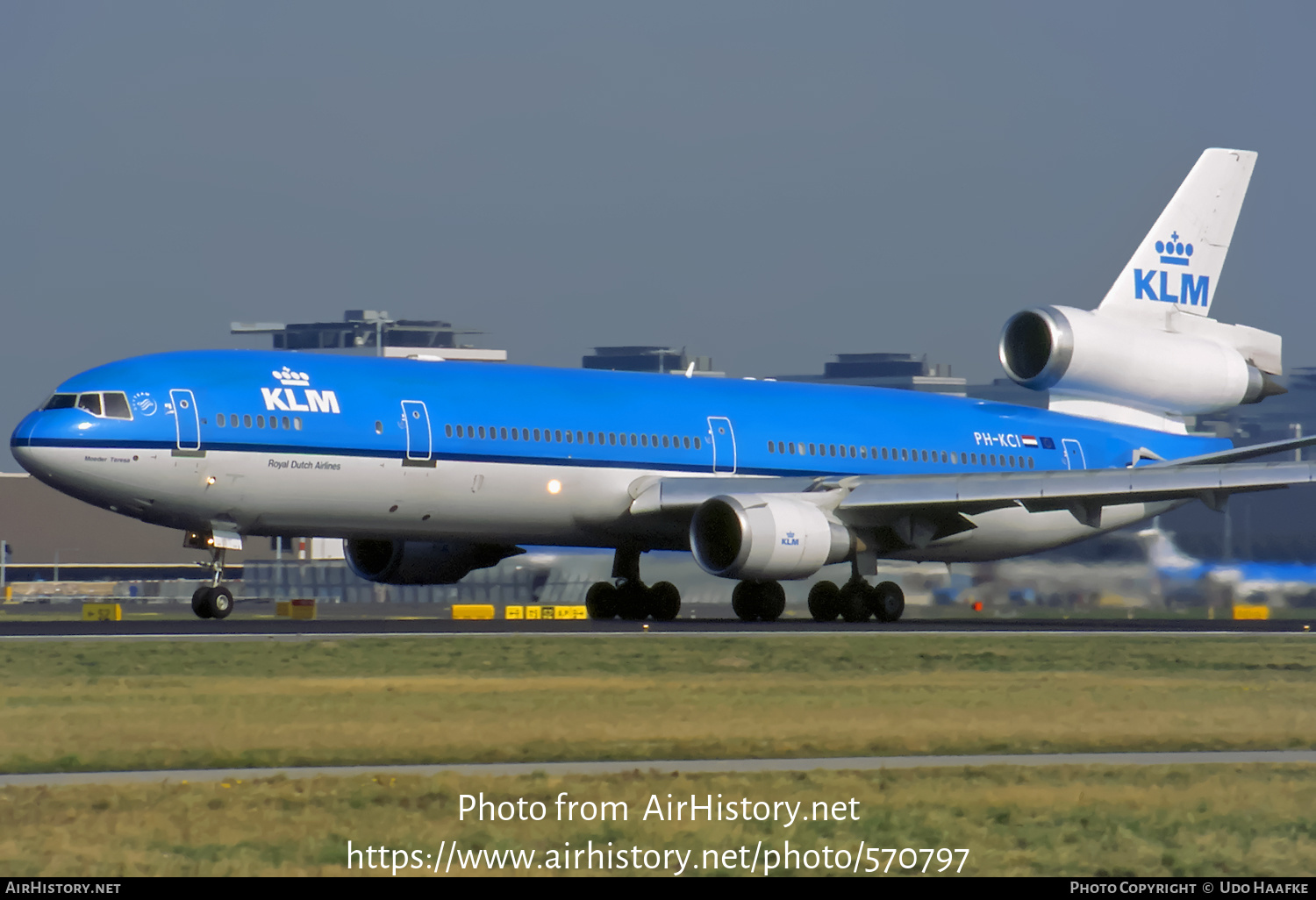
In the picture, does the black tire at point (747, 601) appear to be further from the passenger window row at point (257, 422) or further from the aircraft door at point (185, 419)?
the aircraft door at point (185, 419)

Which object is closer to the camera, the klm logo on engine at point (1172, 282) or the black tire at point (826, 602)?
the black tire at point (826, 602)

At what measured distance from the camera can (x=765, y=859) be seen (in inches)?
415

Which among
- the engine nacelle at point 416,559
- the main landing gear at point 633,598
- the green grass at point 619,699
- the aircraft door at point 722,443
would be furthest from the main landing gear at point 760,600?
the green grass at point 619,699

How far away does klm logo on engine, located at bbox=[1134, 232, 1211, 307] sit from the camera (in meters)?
42.8

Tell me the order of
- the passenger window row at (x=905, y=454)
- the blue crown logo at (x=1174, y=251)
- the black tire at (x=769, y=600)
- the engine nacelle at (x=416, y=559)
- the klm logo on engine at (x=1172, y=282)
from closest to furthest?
the black tire at (x=769, y=600) < the engine nacelle at (x=416, y=559) < the passenger window row at (x=905, y=454) < the klm logo on engine at (x=1172, y=282) < the blue crown logo at (x=1174, y=251)

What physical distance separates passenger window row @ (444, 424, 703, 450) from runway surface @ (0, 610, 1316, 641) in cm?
335

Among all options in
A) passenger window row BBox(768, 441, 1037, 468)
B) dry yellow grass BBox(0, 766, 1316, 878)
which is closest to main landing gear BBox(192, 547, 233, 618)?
passenger window row BBox(768, 441, 1037, 468)

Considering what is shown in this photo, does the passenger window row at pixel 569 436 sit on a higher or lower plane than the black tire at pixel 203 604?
higher

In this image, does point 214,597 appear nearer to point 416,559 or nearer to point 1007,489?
point 416,559

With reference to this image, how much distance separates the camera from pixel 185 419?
30.8 m

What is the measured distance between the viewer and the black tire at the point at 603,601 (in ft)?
127

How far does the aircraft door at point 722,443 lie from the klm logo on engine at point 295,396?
8.25 m

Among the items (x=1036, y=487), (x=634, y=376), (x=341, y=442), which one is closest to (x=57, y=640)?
(x=341, y=442)

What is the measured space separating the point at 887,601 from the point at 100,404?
1505 cm
